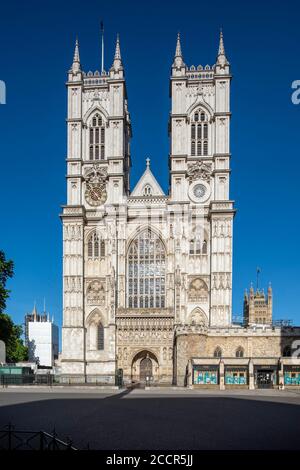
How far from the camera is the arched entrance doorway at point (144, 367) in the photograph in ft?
219

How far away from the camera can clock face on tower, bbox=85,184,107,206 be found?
72125mm

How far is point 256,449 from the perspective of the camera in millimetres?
16266

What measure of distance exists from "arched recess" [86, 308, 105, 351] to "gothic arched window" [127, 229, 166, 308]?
4.31m

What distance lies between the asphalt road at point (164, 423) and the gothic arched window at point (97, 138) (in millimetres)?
46590

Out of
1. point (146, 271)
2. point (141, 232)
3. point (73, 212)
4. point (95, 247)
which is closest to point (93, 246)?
point (95, 247)

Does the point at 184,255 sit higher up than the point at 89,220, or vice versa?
the point at 89,220

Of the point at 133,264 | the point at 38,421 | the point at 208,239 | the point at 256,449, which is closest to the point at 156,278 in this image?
the point at 133,264

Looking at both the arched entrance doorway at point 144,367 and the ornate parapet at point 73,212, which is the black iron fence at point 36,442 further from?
the ornate parapet at point 73,212

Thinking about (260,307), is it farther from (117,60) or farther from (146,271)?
(117,60)

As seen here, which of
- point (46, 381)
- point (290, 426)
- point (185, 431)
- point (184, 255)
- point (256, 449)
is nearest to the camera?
point (256, 449)

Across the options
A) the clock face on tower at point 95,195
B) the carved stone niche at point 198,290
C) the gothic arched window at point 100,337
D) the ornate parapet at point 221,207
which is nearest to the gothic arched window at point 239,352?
the carved stone niche at point 198,290

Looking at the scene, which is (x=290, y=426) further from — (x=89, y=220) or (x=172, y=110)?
(x=172, y=110)
